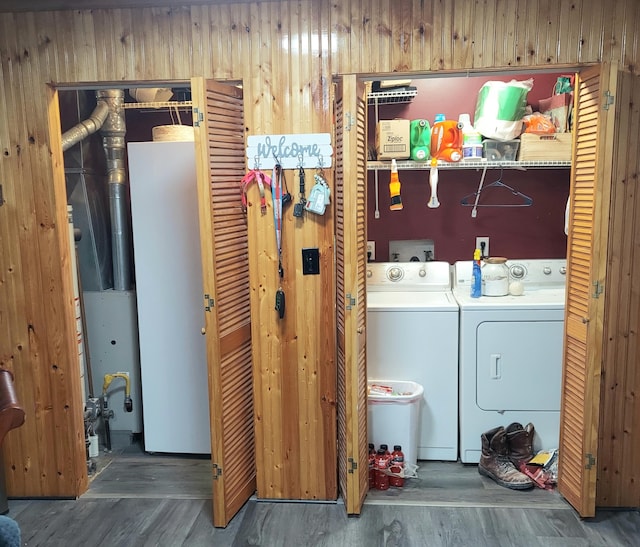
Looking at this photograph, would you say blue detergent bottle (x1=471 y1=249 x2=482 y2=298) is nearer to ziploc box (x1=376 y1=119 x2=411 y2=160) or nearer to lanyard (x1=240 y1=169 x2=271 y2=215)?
ziploc box (x1=376 y1=119 x2=411 y2=160)

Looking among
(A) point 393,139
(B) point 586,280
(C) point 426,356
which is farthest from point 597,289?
(A) point 393,139

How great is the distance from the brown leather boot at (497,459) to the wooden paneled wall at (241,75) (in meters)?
0.89

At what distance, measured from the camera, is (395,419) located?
118 inches

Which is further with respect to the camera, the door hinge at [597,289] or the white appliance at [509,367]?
the white appliance at [509,367]

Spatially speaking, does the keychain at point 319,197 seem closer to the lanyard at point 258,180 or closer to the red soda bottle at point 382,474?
the lanyard at point 258,180

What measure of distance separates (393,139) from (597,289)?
1.32m

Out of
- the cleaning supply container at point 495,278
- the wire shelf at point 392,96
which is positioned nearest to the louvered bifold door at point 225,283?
the wire shelf at point 392,96

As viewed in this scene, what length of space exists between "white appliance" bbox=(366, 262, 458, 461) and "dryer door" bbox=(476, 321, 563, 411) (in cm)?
15

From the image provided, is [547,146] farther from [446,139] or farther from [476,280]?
[476,280]

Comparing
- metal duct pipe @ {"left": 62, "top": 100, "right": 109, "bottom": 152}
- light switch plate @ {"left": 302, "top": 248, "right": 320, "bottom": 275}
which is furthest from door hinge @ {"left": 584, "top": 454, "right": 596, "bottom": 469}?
metal duct pipe @ {"left": 62, "top": 100, "right": 109, "bottom": 152}

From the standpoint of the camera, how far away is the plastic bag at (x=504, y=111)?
3193mm

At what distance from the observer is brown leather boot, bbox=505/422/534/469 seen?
9.92 feet

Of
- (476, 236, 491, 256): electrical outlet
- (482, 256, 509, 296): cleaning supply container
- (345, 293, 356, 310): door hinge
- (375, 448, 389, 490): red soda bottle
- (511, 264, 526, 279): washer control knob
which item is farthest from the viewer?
(476, 236, 491, 256): electrical outlet

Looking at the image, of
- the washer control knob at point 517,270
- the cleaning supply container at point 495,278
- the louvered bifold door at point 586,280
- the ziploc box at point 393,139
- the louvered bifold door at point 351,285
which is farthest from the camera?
the washer control knob at point 517,270
